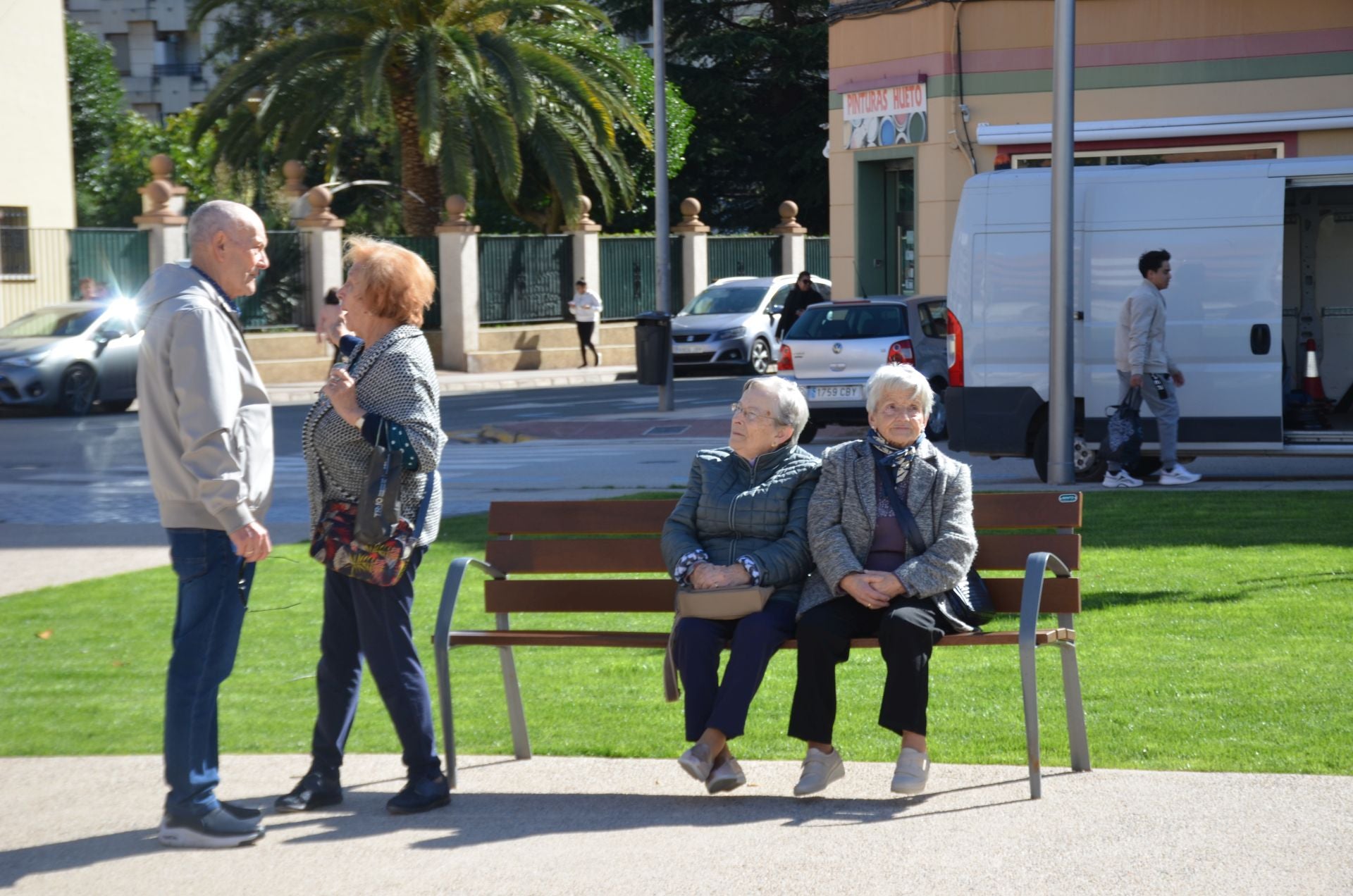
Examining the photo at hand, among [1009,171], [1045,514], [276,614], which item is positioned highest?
[1009,171]

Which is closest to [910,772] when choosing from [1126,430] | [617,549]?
[617,549]

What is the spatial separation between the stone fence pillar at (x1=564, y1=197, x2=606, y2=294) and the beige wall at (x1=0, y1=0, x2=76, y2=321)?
10.1m

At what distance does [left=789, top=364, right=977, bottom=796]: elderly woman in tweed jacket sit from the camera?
520cm

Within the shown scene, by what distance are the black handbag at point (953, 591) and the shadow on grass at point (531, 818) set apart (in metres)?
0.52

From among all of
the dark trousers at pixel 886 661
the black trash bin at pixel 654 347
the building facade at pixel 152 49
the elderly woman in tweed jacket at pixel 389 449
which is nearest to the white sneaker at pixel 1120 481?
the dark trousers at pixel 886 661

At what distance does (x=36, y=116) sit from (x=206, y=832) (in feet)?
111

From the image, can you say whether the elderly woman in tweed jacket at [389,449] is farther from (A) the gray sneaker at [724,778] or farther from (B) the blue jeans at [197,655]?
(A) the gray sneaker at [724,778]

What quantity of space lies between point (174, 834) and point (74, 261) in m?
27.0

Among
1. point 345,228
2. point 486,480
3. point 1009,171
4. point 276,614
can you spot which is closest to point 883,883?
point 276,614

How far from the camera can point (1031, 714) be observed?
5.04 m

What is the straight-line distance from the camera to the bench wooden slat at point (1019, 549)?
5.59 meters

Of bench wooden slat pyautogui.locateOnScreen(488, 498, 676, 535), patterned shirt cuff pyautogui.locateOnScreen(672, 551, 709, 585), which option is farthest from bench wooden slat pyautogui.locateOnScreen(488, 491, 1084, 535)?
patterned shirt cuff pyautogui.locateOnScreen(672, 551, 709, 585)

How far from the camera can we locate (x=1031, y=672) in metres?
5.07

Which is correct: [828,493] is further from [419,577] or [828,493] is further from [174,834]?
[419,577]
